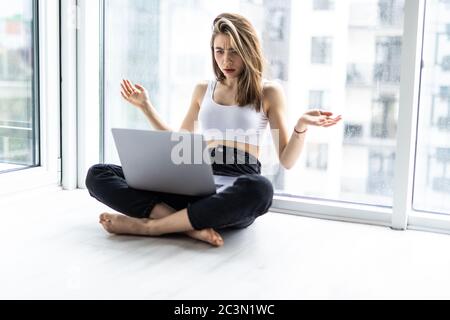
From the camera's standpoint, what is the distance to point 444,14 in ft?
5.67

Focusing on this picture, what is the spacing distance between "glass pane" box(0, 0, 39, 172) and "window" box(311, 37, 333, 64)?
1105mm

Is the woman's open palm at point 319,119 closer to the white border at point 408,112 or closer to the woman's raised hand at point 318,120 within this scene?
the woman's raised hand at point 318,120

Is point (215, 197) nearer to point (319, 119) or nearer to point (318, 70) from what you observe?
point (319, 119)

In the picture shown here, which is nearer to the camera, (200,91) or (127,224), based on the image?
(127,224)

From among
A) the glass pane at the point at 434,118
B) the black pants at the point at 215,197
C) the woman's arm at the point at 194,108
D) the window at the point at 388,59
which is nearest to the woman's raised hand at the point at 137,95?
the woman's arm at the point at 194,108

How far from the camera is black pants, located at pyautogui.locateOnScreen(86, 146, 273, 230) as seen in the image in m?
1.47

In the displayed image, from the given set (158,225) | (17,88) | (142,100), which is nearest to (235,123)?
(142,100)

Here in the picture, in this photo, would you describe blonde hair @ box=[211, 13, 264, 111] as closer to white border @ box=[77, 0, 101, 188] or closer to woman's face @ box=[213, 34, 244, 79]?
woman's face @ box=[213, 34, 244, 79]

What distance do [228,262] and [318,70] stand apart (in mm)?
836

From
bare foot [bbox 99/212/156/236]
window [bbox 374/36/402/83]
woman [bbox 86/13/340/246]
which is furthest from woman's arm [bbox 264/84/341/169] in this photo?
bare foot [bbox 99/212/156/236]

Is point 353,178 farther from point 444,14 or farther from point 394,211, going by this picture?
point 444,14

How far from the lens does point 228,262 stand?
1414mm

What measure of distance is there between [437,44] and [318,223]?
2.29 ft
